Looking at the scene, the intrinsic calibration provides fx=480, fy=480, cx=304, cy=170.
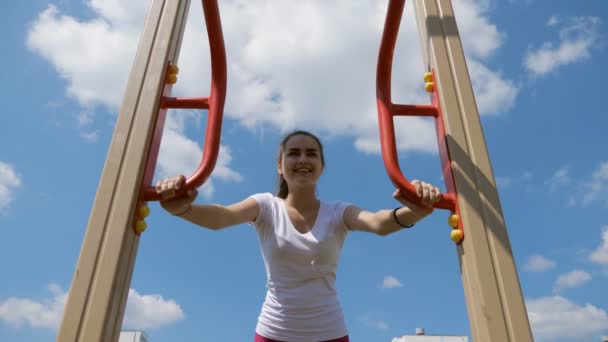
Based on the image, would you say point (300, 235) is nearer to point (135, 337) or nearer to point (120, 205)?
point (120, 205)

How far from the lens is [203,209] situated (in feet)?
5.41

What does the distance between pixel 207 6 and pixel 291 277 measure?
1016mm

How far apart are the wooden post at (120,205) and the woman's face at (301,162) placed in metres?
0.63

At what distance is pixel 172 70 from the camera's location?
5.19ft

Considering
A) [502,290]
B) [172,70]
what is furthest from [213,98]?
[502,290]

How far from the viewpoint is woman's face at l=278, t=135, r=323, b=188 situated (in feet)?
6.48

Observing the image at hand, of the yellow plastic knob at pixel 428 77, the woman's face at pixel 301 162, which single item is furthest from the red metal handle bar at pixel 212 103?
the yellow plastic knob at pixel 428 77

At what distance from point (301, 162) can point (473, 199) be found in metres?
0.82

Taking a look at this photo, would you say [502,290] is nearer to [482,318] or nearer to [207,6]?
[482,318]

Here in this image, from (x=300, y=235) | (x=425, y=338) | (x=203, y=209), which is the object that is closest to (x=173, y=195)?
(x=203, y=209)

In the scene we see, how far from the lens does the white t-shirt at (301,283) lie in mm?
1780

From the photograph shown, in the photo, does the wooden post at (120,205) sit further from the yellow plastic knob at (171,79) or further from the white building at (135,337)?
the white building at (135,337)

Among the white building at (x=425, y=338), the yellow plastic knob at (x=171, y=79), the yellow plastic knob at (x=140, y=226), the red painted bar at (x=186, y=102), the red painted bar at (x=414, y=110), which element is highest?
the white building at (x=425, y=338)

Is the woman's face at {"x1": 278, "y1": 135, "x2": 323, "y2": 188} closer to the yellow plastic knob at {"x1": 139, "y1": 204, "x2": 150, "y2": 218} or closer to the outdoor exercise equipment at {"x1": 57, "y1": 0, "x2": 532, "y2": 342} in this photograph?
the outdoor exercise equipment at {"x1": 57, "y1": 0, "x2": 532, "y2": 342}
